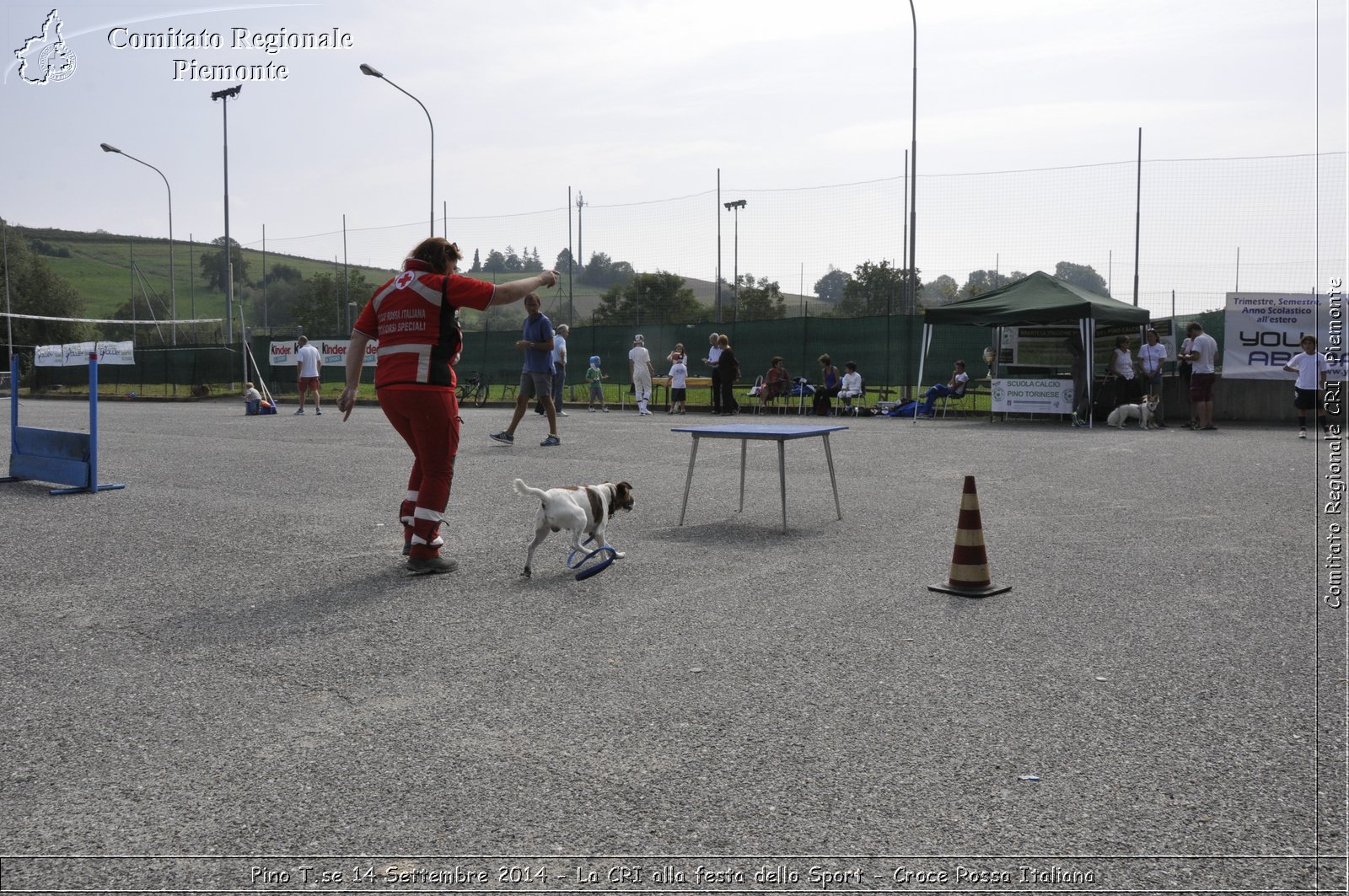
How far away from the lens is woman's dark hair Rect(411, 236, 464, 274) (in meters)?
6.40

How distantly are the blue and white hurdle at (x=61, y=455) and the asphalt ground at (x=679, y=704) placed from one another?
189cm

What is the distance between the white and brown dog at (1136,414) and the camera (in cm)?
1919

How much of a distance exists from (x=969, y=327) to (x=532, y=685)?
21.9m

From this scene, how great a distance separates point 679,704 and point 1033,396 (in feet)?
60.1

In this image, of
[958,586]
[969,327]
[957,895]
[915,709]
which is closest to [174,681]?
[915,709]

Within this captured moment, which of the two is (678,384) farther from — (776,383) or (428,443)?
(428,443)

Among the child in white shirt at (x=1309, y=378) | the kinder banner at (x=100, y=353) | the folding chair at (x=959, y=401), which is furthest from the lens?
the kinder banner at (x=100, y=353)

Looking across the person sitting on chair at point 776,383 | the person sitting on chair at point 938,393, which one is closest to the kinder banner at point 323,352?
the person sitting on chair at point 776,383

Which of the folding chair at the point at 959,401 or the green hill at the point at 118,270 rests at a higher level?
the green hill at the point at 118,270

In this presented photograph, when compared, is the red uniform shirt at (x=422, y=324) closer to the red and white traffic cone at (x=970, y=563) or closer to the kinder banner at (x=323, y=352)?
the red and white traffic cone at (x=970, y=563)

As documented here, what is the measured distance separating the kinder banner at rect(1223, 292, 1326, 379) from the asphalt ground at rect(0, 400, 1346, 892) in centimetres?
1354

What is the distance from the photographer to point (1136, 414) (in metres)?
19.5

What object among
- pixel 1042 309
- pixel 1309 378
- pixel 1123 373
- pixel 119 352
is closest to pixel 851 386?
pixel 1042 309

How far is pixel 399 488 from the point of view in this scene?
10.4 m
